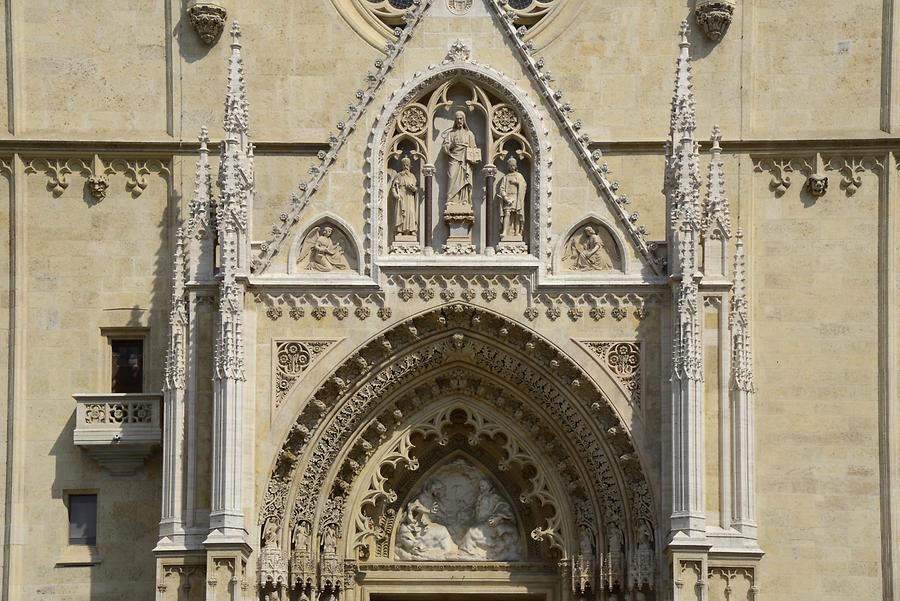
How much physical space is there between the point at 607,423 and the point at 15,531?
638 centimetres

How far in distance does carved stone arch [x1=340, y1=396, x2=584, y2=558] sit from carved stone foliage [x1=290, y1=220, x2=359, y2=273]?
157 cm

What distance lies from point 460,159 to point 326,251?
1.65 metres

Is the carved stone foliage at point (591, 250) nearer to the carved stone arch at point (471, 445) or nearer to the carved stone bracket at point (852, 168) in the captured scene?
the carved stone arch at point (471, 445)

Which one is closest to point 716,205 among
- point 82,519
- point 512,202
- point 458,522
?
point 512,202

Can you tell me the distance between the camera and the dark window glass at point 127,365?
28766mm

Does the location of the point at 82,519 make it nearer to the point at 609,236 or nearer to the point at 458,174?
the point at 458,174

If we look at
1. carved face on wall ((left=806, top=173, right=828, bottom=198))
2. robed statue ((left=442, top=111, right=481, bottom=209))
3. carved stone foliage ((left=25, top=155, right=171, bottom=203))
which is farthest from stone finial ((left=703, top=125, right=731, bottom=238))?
carved stone foliage ((left=25, top=155, right=171, bottom=203))

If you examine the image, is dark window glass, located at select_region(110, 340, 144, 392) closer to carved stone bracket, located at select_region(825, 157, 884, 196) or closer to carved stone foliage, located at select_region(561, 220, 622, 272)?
carved stone foliage, located at select_region(561, 220, 622, 272)

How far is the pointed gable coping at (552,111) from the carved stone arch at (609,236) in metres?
0.12

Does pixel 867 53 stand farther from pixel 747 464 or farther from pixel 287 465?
pixel 287 465

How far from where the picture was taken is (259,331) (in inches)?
1061

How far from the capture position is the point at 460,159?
27.3 metres

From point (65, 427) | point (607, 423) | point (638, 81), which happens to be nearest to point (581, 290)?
point (607, 423)

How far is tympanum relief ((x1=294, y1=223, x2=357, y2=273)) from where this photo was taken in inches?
1070
